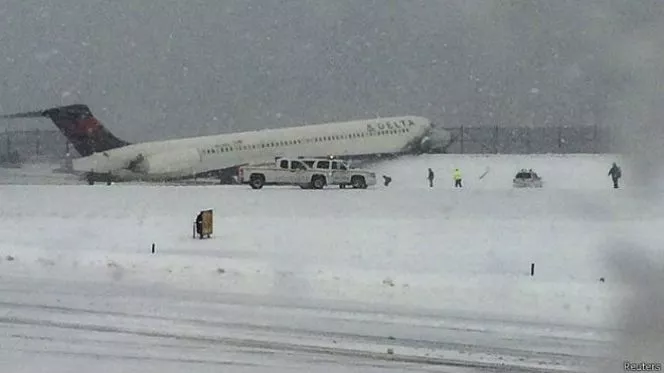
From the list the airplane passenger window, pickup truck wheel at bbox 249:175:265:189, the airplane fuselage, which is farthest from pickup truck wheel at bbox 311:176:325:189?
the airplane fuselage

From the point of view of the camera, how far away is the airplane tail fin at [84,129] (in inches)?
1889

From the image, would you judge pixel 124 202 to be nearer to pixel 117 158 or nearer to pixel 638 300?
pixel 117 158

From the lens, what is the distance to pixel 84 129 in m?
48.1

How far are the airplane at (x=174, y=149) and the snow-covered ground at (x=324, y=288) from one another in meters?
22.0

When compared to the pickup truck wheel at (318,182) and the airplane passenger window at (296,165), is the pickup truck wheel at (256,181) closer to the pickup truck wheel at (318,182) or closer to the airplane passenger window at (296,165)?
the airplane passenger window at (296,165)

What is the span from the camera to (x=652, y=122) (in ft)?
23.7

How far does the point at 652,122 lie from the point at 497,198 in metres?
21.4

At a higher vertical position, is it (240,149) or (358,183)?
(240,149)

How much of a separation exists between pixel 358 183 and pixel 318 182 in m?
1.49

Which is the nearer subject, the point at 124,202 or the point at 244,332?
the point at 244,332

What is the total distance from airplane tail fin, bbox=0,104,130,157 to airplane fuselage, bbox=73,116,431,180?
17.7 inches

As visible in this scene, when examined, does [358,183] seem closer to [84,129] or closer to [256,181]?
[256,181]

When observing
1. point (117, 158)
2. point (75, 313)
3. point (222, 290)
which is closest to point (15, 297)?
point (75, 313)

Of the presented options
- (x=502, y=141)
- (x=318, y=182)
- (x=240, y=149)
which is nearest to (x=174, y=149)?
(x=240, y=149)
